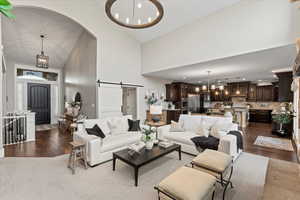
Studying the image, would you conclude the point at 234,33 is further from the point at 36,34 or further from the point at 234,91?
the point at 36,34

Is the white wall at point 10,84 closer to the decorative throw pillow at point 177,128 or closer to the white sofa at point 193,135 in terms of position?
the white sofa at point 193,135

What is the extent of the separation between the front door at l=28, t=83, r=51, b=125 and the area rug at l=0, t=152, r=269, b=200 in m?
5.31

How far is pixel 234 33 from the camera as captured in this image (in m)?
3.75

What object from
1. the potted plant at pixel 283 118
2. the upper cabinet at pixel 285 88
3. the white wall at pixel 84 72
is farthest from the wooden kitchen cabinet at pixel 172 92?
the upper cabinet at pixel 285 88

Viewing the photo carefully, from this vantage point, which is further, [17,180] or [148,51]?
[148,51]

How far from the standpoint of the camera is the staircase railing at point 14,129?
4199mm

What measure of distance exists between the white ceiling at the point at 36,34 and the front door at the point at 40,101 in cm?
135

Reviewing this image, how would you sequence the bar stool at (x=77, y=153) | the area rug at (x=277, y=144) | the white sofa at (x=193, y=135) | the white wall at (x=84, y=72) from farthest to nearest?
the white wall at (x=84, y=72)
the area rug at (x=277, y=144)
the white sofa at (x=193, y=135)
the bar stool at (x=77, y=153)

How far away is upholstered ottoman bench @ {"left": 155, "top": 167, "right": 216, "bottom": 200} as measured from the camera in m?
1.44

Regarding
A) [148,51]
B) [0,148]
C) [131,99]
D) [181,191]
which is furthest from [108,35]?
[181,191]

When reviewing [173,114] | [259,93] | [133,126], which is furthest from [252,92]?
[133,126]

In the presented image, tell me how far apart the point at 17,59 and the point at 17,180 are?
696 cm

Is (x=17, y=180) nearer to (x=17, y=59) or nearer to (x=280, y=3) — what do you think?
(x=280, y=3)

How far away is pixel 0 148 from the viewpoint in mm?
3277
